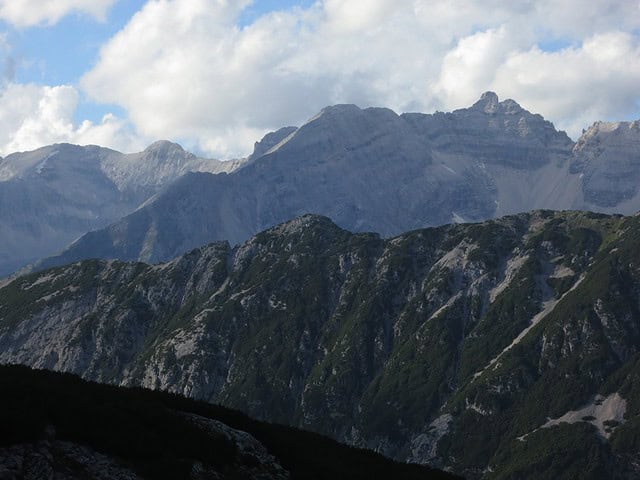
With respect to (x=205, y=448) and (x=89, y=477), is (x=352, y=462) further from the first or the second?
(x=89, y=477)

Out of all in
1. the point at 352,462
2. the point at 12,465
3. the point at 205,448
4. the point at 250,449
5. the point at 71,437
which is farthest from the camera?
→ the point at 352,462

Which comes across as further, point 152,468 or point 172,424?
point 172,424

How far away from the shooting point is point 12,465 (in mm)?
36312

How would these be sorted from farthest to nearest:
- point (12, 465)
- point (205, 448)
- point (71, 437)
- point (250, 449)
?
1. point (250, 449)
2. point (205, 448)
3. point (71, 437)
4. point (12, 465)

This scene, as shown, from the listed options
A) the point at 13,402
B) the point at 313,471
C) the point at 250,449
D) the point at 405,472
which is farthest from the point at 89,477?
the point at 405,472

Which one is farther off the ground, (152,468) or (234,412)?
(234,412)

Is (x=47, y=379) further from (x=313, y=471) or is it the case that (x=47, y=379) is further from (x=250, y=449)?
(x=313, y=471)

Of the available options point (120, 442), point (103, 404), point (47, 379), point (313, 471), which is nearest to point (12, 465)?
point (120, 442)

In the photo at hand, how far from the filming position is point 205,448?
44.9 m

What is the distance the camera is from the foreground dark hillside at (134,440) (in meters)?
38.4

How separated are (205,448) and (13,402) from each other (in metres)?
10.1

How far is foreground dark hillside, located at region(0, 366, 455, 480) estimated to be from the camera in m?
38.4

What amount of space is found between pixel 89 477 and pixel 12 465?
11.9 ft

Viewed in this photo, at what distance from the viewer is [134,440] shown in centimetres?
4244
